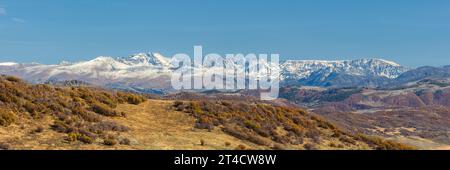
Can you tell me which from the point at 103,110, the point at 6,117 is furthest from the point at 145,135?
the point at 6,117

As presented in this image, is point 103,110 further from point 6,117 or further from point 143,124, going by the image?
point 6,117

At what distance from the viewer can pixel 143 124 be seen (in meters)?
39.5

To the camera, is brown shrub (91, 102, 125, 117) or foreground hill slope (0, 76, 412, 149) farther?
brown shrub (91, 102, 125, 117)

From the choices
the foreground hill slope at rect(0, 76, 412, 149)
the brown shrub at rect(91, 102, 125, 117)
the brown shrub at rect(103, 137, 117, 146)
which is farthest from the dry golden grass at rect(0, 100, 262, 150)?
the brown shrub at rect(91, 102, 125, 117)

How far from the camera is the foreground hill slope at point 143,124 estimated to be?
103 feet

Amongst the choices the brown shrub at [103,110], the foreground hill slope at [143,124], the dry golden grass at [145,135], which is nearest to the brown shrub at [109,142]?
the foreground hill slope at [143,124]

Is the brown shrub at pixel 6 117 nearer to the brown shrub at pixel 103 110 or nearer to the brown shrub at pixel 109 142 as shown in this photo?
the brown shrub at pixel 109 142

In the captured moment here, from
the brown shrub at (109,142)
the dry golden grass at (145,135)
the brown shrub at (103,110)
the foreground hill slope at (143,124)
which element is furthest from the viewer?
the brown shrub at (103,110)

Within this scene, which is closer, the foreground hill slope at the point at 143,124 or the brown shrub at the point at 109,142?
the brown shrub at the point at 109,142

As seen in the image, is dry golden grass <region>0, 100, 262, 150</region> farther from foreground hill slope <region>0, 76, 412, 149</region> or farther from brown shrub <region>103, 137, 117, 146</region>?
brown shrub <region>103, 137, 117, 146</region>

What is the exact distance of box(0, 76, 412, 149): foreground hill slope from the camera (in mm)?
31516
